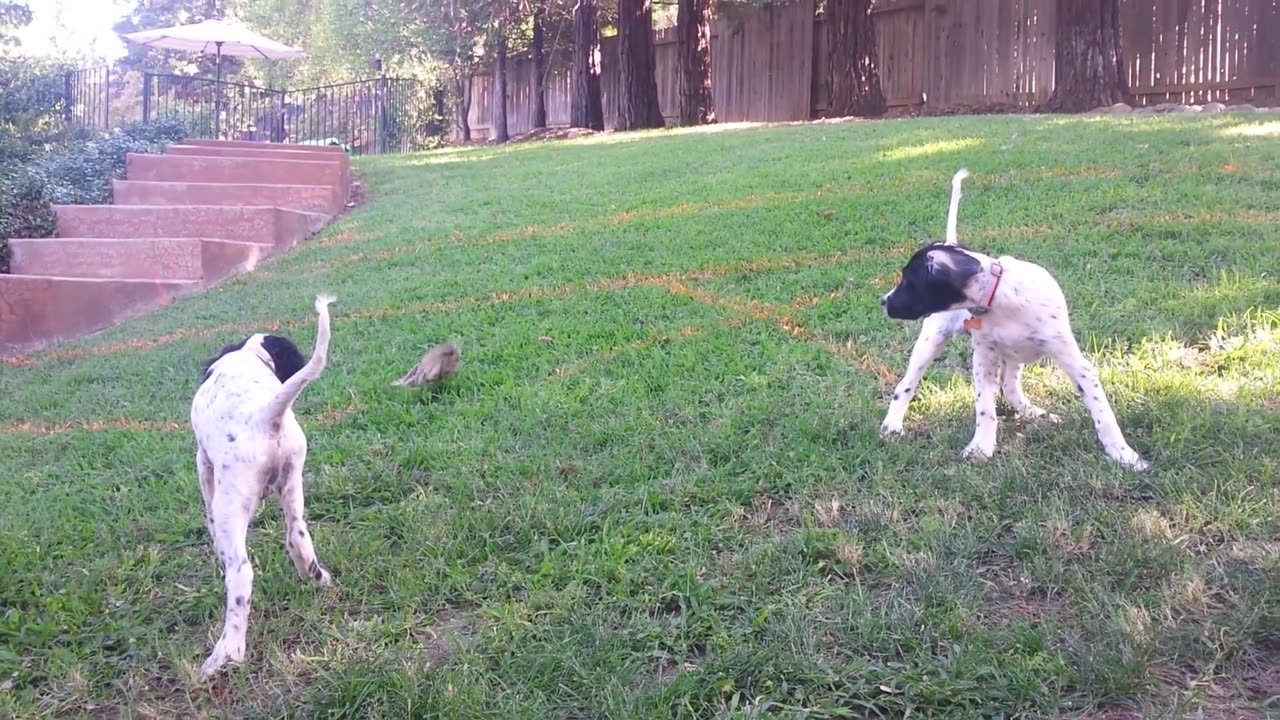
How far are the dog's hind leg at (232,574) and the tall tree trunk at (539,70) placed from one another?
22959 millimetres

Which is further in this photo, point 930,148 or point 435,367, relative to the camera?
point 930,148

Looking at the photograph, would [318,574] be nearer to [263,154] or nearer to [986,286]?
[986,286]

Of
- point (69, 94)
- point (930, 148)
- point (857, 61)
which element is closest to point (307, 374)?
point (930, 148)

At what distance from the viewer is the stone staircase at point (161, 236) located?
934 centimetres

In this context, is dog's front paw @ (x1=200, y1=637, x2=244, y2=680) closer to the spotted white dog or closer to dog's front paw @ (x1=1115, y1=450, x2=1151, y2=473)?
the spotted white dog

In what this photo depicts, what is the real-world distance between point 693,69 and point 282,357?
16.0m

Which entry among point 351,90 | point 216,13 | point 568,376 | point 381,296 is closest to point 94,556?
point 568,376

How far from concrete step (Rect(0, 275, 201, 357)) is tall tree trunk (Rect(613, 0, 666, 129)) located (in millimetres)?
11500

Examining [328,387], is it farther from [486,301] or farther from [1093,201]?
[1093,201]

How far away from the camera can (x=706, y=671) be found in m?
2.90

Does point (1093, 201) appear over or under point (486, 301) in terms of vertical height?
over

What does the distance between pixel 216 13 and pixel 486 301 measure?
41375 millimetres

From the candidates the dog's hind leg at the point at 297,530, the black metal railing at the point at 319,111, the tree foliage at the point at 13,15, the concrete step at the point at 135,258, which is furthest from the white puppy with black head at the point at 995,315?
the tree foliage at the point at 13,15

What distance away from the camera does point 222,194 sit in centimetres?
1215
